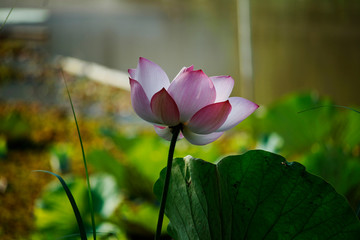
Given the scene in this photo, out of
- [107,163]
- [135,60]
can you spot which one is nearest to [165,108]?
[107,163]

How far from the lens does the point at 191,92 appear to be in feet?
0.79

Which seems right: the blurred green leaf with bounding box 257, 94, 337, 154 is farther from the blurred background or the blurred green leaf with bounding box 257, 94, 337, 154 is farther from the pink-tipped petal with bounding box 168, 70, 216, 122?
the pink-tipped petal with bounding box 168, 70, 216, 122

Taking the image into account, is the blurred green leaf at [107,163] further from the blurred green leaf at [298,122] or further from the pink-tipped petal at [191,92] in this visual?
the pink-tipped petal at [191,92]

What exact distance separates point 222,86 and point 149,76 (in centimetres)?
5

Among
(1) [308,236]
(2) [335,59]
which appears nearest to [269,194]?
(1) [308,236]

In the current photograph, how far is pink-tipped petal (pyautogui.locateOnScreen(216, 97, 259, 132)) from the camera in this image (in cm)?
24

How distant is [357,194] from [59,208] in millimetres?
679

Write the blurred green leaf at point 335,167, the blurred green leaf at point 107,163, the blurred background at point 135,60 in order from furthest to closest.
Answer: the blurred background at point 135,60 < the blurred green leaf at point 107,163 < the blurred green leaf at point 335,167

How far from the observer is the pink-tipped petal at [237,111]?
9.4 inches

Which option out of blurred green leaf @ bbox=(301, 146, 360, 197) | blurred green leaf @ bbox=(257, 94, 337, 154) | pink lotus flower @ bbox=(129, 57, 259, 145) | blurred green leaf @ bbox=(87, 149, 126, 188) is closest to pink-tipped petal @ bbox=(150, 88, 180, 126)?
pink lotus flower @ bbox=(129, 57, 259, 145)

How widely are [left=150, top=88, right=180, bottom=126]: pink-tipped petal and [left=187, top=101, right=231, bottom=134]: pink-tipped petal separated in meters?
0.01

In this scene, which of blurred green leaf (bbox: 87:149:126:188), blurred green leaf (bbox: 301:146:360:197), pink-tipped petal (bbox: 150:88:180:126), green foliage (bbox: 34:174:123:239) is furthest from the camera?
blurred green leaf (bbox: 87:149:126:188)

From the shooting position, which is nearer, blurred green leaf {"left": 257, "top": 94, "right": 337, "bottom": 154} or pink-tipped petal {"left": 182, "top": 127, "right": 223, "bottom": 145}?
pink-tipped petal {"left": 182, "top": 127, "right": 223, "bottom": 145}

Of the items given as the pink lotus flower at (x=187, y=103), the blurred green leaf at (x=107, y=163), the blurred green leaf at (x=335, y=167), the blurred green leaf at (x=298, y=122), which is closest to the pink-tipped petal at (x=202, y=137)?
the pink lotus flower at (x=187, y=103)
